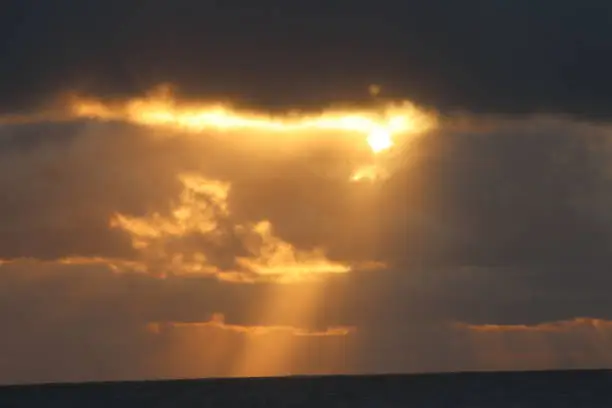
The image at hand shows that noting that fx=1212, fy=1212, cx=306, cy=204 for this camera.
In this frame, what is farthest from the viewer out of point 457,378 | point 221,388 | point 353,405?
point 457,378

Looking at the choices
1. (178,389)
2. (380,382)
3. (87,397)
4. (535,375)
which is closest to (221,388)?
(178,389)

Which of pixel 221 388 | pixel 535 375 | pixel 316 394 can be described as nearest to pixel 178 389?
pixel 221 388

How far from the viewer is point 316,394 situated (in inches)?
4715

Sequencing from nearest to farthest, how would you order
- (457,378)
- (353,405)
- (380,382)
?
(353,405) → (380,382) → (457,378)

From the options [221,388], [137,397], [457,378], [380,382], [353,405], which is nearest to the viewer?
[353,405]

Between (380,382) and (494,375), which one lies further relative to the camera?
(494,375)

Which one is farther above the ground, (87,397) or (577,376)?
(577,376)

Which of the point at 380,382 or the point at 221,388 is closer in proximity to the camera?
the point at 221,388

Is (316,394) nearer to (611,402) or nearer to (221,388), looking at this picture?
(221,388)

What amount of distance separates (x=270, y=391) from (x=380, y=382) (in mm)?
25243

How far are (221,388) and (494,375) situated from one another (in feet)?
141

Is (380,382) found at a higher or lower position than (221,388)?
higher

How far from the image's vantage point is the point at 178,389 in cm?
12012

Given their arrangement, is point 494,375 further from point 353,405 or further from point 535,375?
point 353,405
